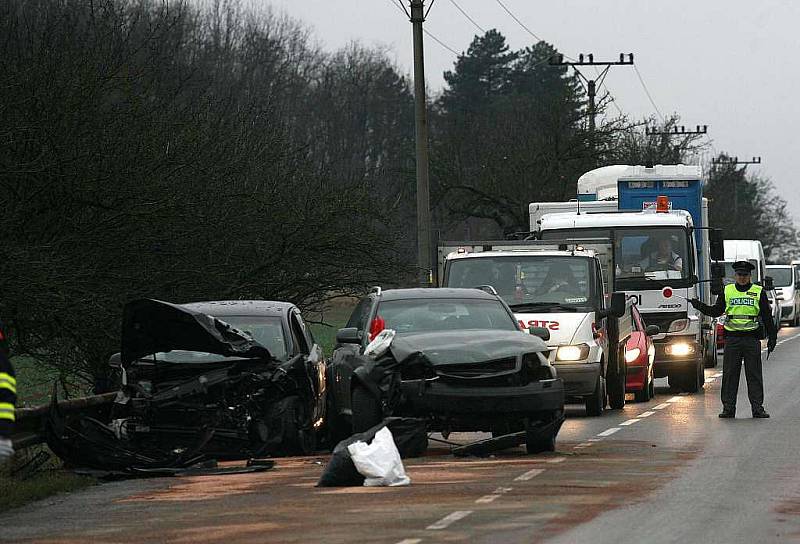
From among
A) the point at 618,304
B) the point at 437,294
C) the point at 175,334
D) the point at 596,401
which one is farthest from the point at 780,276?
the point at 175,334

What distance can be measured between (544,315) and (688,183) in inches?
405

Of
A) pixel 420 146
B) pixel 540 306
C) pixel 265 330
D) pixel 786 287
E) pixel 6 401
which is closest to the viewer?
pixel 6 401

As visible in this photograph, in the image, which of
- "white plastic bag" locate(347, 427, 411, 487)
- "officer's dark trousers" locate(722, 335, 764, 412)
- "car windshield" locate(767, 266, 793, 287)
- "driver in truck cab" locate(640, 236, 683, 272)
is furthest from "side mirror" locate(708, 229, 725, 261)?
"car windshield" locate(767, 266, 793, 287)

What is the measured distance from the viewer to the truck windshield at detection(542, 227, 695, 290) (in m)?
26.8

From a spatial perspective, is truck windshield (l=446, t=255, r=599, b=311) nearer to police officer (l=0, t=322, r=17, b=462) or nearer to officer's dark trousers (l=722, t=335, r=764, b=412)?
officer's dark trousers (l=722, t=335, r=764, b=412)

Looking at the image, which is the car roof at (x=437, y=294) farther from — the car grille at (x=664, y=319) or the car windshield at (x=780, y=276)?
the car windshield at (x=780, y=276)

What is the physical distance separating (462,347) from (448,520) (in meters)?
4.77

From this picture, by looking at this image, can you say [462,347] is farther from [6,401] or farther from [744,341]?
[6,401]

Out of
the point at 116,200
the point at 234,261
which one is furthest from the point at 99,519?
the point at 234,261

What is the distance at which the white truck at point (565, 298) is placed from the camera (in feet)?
69.3

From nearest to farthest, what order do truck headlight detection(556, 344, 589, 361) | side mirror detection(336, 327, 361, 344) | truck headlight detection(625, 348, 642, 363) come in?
1. side mirror detection(336, 327, 361, 344)
2. truck headlight detection(556, 344, 589, 361)
3. truck headlight detection(625, 348, 642, 363)

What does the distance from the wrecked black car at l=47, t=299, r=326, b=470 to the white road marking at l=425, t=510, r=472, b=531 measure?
13.9 ft

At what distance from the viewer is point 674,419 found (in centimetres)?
2073

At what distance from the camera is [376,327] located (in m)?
17.3
